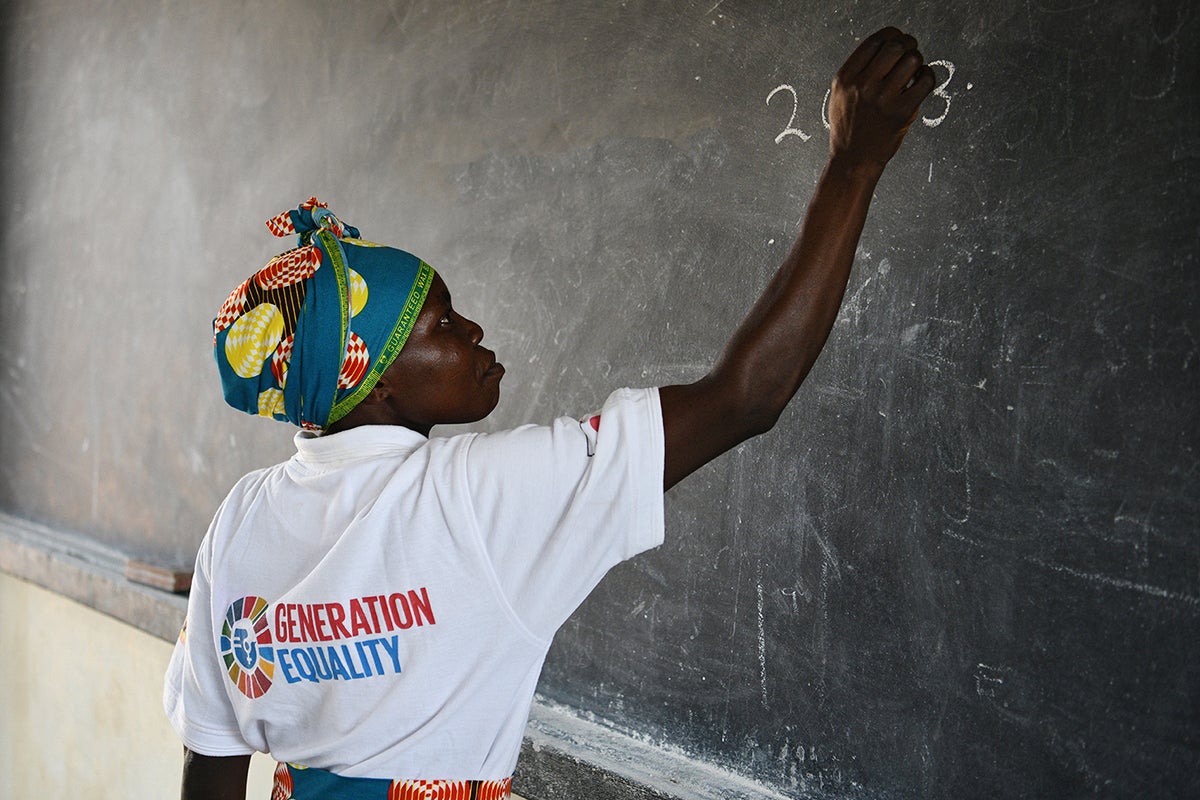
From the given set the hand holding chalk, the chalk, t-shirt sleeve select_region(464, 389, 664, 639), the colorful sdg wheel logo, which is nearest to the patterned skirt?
the colorful sdg wheel logo

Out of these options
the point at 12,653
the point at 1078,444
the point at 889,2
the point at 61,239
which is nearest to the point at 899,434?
the point at 1078,444

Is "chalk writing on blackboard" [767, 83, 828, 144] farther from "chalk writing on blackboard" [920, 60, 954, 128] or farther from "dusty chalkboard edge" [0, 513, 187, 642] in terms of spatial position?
"dusty chalkboard edge" [0, 513, 187, 642]

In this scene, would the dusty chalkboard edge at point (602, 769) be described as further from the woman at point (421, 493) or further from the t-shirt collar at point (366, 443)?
the t-shirt collar at point (366, 443)

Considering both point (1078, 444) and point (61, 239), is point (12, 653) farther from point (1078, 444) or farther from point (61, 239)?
point (1078, 444)

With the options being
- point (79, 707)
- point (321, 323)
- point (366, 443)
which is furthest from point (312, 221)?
point (79, 707)

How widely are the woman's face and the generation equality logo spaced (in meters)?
0.22

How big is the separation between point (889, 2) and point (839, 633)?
940 millimetres

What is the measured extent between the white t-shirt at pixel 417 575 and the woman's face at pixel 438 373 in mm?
47

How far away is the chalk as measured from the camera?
3.18 metres

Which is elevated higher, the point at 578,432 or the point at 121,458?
the point at 578,432

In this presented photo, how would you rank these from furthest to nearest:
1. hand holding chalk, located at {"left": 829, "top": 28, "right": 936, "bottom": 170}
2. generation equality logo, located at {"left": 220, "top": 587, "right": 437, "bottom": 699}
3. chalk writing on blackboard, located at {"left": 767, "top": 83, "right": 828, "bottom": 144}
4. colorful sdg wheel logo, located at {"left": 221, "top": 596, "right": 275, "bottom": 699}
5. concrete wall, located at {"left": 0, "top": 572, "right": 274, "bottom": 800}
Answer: concrete wall, located at {"left": 0, "top": 572, "right": 274, "bottom": 800} < chalk writing on blackboard, located at {"left": 767, "top": 83, "right": 828, "bottom": 144} < colorful sdg wheel logo, located at {"left": 221, "top": 596, "right": 275, "bottom": 699} < generation equality logo, located at {"left": 220, "top": 587, "right": 437, "bottom": 699} < hand holding chalk, located at {"left": 829, "top": 28, "right": 936, "bottom": 170}

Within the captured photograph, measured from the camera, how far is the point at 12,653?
4.21 meters

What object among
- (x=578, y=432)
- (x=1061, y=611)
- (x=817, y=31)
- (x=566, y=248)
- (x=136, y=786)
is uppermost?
(x=817, y=31)

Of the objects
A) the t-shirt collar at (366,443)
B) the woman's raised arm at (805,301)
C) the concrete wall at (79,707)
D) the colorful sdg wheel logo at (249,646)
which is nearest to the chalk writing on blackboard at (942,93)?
the woman's raised arm at (805,301)
